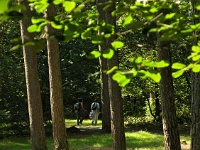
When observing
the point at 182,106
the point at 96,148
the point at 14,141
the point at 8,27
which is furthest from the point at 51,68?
the point at 182,106

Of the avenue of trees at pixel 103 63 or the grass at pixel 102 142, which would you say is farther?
the grass at pixel 102 142

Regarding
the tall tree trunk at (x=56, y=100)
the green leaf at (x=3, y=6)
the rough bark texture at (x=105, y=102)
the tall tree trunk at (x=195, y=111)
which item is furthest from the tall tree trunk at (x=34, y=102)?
the green leaf at (x=3, y=6)

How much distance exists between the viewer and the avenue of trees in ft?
10.5

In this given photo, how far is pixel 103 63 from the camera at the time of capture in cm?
2039

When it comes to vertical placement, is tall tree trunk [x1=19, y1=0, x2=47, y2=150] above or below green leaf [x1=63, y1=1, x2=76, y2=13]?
below

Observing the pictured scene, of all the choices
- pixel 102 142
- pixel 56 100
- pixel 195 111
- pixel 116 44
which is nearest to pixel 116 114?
pixel 56 100

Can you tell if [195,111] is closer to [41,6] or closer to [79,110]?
[41,6]

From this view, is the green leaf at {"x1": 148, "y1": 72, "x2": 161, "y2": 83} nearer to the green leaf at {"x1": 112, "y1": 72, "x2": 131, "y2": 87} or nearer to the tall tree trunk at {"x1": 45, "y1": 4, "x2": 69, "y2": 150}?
the green leaf at {"x1": 112, "y1": 72, "x2": 131, "y2": 87}

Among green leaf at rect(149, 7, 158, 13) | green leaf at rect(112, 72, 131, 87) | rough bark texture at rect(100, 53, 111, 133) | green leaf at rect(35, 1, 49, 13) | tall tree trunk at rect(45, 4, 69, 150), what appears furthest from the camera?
rough bark texture at rect(100, 53, 111, 133)

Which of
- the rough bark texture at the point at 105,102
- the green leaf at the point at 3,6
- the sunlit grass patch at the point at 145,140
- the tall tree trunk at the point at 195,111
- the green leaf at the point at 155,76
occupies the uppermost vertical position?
the green leaf at the point at 3,6

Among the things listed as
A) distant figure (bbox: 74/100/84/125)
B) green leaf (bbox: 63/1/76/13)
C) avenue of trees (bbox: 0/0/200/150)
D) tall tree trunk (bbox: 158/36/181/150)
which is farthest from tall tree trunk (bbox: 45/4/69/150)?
distant figure (bbox: 74/100/84/125)

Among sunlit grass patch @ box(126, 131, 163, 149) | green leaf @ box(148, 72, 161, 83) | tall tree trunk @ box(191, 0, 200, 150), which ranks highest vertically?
green leaf @ box(148, 72, 161, 83)

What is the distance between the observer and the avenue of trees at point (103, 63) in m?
3.20

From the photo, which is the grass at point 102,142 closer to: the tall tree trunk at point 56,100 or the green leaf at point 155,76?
the tall tree trunk at point 56,100
